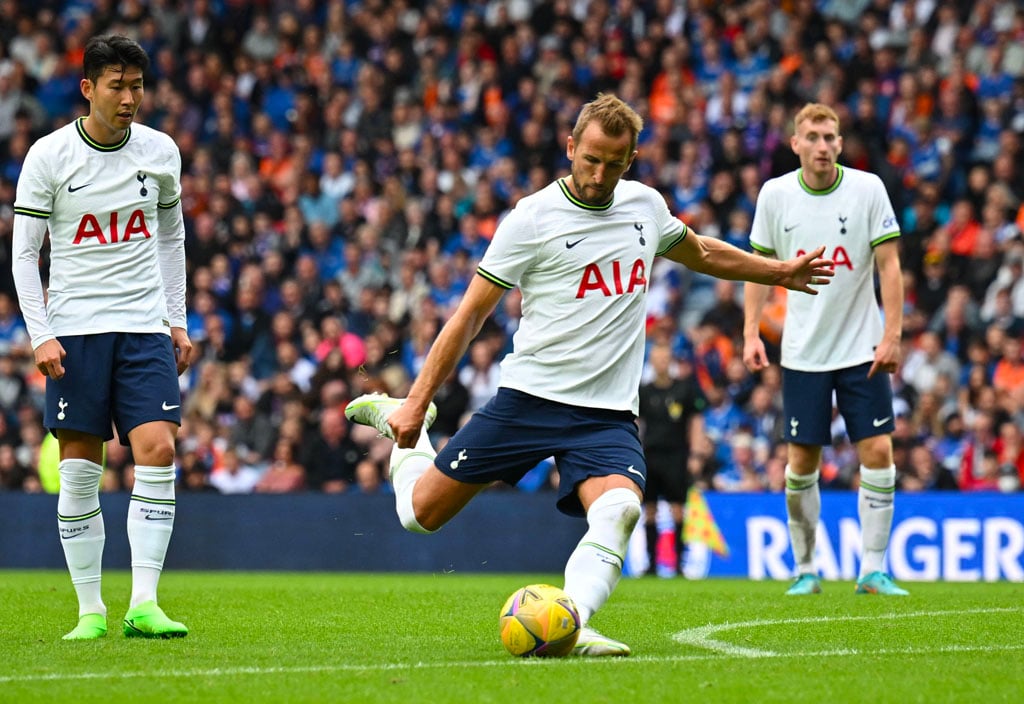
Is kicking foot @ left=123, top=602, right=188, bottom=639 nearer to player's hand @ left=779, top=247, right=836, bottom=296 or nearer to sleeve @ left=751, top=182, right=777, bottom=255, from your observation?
player's hand @ left=779, top=247, right=836, bottom=296

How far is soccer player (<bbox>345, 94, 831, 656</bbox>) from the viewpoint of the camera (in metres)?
6.38

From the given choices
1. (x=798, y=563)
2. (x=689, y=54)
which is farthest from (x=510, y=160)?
(x=798, y=563)

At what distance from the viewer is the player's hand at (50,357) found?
22.8ft

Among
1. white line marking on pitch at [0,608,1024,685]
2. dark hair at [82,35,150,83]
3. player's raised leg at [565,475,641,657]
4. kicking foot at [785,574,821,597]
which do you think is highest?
dark hair at [82,35,150,83]

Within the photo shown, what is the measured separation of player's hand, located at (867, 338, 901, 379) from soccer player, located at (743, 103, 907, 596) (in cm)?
12

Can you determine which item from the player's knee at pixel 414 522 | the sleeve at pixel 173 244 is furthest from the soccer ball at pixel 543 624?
the sleeve at pixel 173 244

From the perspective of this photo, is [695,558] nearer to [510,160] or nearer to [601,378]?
[510,160]

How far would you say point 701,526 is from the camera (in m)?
15.1

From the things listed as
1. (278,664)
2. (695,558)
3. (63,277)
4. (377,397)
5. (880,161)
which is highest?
(880,161)

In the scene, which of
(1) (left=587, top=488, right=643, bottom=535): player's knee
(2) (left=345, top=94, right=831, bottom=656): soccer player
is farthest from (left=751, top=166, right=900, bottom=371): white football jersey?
(1) (left=587, top=488, right=643, bottom=535): player's knee

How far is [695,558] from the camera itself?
15078 mm

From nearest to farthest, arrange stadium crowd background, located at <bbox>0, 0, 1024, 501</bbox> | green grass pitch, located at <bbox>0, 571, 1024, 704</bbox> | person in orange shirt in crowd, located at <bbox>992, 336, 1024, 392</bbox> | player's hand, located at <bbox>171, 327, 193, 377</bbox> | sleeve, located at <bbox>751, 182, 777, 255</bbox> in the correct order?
green grass pitch, located at <bbox>0, 571, 1024, 704</bbox> → player's hand, located at <bbox>171, 327, 193, 377</bbox> → sleeve, located at <bbox>751, 182, 777, 255</bbox> → person in orange shirt in crowd, located at <bbox>992, 336, 1024, 392</bbox> → stadium crowd background, located at <bbox>0, 0, 1024, 501</bbox>

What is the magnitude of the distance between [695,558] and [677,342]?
10.1 feet

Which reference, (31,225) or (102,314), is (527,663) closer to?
(102,314)
